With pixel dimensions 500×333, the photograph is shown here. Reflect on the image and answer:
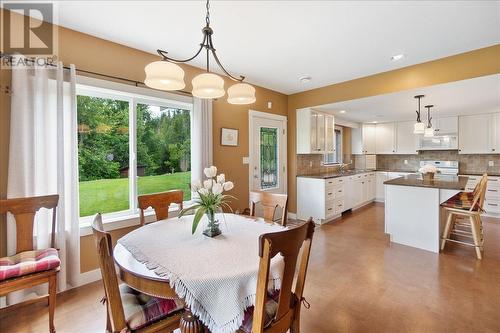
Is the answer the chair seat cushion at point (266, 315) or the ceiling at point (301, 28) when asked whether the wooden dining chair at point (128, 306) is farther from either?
the ceiling at point (301, 28)

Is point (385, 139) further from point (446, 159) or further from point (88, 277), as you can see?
point (88, 277)

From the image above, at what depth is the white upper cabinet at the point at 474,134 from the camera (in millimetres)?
5133

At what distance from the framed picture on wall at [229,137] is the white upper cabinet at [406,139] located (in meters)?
4.79

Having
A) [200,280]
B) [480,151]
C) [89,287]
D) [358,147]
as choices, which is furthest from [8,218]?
[480,151]

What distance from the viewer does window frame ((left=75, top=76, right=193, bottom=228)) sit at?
2.51 m

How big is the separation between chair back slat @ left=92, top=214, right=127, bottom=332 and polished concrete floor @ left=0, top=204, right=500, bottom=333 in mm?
953

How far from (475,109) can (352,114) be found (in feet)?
7.67

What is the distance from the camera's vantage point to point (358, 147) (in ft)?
21.8

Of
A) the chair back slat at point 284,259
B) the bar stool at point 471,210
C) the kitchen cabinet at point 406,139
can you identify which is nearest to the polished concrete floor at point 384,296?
the bar stool at point 471,210

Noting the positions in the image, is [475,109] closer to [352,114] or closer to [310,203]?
[352,114]

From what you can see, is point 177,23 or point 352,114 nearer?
point 177,23

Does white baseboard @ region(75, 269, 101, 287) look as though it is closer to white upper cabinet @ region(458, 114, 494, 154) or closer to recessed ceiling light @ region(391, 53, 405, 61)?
recessed ceiling light @ region(391, 53, 405, 61)

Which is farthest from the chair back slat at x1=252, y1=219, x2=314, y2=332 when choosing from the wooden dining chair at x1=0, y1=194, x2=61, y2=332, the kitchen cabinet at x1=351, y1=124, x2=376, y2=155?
the kitchen cabinet at x1=351, y1=124, x2=376, y2=155

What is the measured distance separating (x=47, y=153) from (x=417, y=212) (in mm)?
4475
